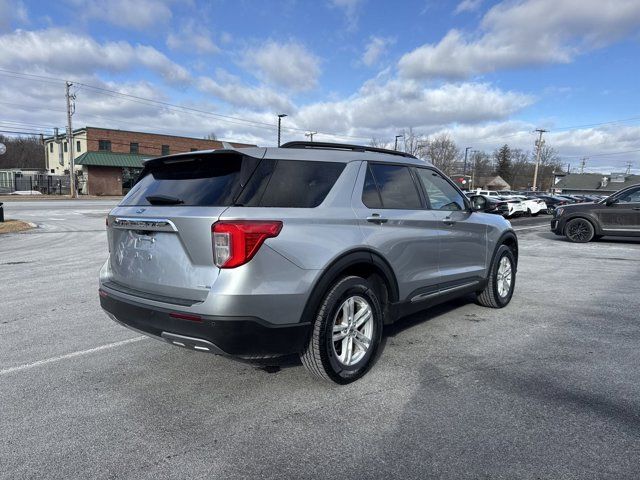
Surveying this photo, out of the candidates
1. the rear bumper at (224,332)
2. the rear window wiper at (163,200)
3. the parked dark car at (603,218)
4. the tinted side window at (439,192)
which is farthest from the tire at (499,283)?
the parked dark car at (603,218)

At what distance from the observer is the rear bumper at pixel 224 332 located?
293 cm

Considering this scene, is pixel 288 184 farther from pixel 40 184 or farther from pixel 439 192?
pixel 40 184

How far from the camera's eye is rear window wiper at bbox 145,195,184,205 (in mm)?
3289

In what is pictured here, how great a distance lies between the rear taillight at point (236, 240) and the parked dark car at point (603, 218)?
13.5 meters

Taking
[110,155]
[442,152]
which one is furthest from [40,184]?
[442,152]

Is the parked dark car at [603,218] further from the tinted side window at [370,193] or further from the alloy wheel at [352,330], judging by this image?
the alloy wheel at [352,330]

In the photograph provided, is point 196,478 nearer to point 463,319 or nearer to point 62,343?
point 62,343

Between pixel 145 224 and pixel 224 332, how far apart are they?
1.05 meters

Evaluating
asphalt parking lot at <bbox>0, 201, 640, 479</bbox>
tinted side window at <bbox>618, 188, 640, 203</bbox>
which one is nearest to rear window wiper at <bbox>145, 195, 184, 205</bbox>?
asphalt parking lot at <bbox>0, 201, 640, 479</bbox>

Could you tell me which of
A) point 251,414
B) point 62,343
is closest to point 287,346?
point 251,414

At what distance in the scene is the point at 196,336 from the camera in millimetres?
2992

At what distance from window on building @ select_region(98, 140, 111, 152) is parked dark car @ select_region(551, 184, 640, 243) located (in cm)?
5082

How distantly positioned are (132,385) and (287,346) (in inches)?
54.6

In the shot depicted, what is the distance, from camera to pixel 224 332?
9.57 ft
